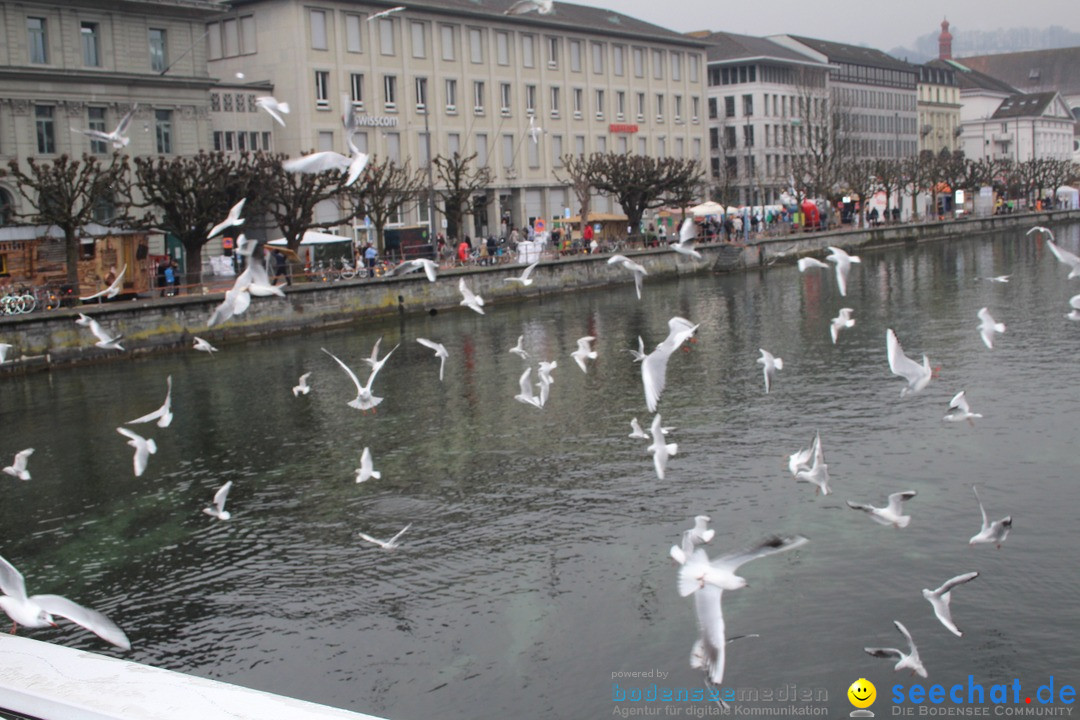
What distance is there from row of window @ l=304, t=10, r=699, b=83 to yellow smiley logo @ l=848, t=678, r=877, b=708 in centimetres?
5279

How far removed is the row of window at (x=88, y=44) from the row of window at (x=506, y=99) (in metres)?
8.21

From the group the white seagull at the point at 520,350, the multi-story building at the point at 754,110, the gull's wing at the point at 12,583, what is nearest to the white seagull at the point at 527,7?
the multi-story building at the point at 754,110

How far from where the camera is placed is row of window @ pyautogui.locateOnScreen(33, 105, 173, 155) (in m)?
48.1

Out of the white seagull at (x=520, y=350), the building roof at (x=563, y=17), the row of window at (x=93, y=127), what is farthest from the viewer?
the building roof at (x=563, y=17)

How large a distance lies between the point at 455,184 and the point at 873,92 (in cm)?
7369

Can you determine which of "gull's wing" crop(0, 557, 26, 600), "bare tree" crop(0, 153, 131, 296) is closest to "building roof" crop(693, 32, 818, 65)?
"bare tree" crop(0, 153, 131, 296)

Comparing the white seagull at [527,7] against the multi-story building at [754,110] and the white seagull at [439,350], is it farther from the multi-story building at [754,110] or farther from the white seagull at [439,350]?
the white seagull at [439,350]

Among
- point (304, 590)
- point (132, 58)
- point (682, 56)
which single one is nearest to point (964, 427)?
point (304, 590)

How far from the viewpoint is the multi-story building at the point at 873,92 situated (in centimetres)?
11194

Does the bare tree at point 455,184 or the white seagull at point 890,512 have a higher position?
the bare tree at point 455,184

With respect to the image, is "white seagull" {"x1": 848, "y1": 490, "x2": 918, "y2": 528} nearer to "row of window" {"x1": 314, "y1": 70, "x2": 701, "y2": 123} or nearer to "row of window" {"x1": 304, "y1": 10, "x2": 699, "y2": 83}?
"row of window" {"x1": 314, "y1": 70, "x2": 701, "y2": 123}

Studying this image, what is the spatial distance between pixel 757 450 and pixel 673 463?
5.51 feet

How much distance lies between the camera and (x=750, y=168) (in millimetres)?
91375

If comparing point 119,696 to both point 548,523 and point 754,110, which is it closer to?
point 548,523
